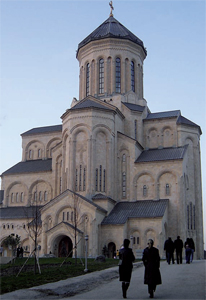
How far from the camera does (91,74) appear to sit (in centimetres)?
5241

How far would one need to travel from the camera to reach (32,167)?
170 feet

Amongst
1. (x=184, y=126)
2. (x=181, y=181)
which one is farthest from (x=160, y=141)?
(x=181, y=181)

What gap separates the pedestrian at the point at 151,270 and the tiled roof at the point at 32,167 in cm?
3692

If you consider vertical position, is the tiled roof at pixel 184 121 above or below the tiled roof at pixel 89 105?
below

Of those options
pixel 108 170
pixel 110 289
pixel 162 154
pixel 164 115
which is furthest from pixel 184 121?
pixel 110 289

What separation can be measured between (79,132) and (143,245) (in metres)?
14.3

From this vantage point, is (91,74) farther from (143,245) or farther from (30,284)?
(30,284)

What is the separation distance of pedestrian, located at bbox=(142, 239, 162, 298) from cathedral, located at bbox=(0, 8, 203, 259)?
21690mm

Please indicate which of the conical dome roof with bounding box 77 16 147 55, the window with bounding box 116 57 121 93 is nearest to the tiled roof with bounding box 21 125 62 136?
the window with bounding box 116 57 121 93

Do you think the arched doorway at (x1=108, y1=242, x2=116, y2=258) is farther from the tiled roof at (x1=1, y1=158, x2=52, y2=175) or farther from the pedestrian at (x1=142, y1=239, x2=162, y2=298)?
the pedestrian at (x1=142, y1=239, x2=162, y2=298)

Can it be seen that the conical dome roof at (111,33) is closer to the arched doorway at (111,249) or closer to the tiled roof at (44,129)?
the tiled roof at (44,129)

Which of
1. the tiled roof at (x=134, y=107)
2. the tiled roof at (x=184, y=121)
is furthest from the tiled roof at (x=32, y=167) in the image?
the tiled roof at (x=184, y=121)

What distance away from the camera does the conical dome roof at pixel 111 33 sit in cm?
5200

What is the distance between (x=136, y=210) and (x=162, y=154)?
24.9 ft
